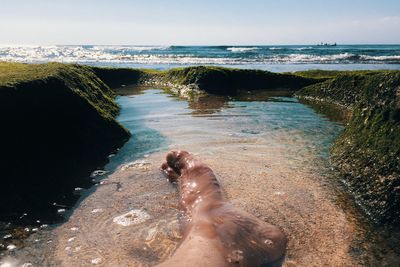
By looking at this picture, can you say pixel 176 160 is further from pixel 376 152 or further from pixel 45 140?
pixel 376 152

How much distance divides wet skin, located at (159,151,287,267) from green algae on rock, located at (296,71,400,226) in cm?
162

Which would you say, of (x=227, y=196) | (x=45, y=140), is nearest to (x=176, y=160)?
(x=227, y=196)

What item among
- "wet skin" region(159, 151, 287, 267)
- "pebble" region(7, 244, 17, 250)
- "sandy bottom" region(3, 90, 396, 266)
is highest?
"wet skin" region(159, 151, 287, 267)

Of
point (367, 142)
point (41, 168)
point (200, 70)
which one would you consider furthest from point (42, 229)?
point (200, 70)

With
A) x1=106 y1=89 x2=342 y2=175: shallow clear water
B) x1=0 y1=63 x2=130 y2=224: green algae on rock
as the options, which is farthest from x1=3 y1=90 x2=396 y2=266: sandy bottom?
x1=0 y1=63 x2=130 y2=224: green algae on rock

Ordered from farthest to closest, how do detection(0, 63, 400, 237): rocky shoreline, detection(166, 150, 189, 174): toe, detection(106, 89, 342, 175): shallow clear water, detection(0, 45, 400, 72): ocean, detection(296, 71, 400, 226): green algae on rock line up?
detection(0, 45, 400, 72): ocean → detection(106, 89, 342, 175): shallow clear water → detection(166, 150, 189, 174): toe → detection(0, 63, 400, 237): rocky shoreline → detection(296, 71, 400, 226): green algae on rock

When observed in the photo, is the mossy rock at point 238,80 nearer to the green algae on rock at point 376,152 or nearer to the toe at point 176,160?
the green algae on rock at point 376,152

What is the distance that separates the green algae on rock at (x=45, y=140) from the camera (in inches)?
237

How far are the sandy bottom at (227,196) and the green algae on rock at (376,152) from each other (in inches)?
16.3

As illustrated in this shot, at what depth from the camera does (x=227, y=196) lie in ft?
20.6

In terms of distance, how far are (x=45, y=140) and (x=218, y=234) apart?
413 centimetres

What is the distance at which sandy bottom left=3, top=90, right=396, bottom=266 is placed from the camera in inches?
182

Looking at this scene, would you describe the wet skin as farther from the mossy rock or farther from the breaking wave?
the breaking wave

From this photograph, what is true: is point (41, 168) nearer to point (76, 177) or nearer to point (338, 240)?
point (76, 177)
